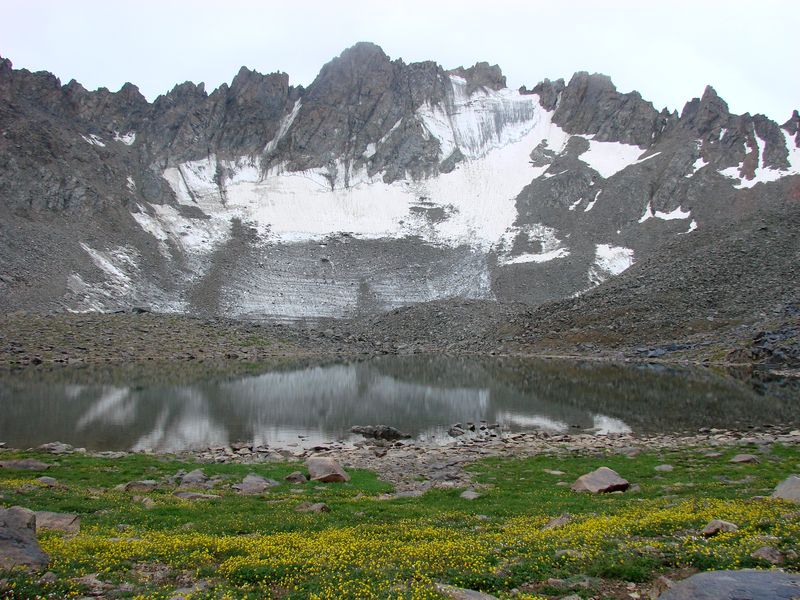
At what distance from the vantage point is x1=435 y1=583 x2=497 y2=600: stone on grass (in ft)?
28.5

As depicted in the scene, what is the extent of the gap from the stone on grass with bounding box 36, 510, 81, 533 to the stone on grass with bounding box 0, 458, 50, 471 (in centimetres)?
1044

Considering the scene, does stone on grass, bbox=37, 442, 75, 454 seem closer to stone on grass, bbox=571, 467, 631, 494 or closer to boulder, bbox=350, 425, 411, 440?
boulder, bbox=350, 425, 411, 440

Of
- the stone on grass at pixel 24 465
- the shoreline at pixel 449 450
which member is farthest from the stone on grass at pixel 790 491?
the stone on grass at pixel 24 465

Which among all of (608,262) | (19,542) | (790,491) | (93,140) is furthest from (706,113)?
(19,542)

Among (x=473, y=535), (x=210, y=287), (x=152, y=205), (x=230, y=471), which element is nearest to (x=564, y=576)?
(x=473, y=535)

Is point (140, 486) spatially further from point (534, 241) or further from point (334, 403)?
point (534, 241)

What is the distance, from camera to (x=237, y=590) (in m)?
9.45

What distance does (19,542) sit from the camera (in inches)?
392

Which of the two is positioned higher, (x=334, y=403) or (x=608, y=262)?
(x=608, y=262)

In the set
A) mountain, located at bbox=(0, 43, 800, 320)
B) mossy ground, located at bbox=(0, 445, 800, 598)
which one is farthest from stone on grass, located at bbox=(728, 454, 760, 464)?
mountain, located at bbox=(0, 43, 800, 320)

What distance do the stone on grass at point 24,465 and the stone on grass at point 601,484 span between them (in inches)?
820

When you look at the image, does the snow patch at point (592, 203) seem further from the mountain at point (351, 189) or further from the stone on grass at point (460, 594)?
the stone on grass at point (460, 594)

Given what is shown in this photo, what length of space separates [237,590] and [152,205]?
140912 mm

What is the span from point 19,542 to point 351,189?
16160 cm
